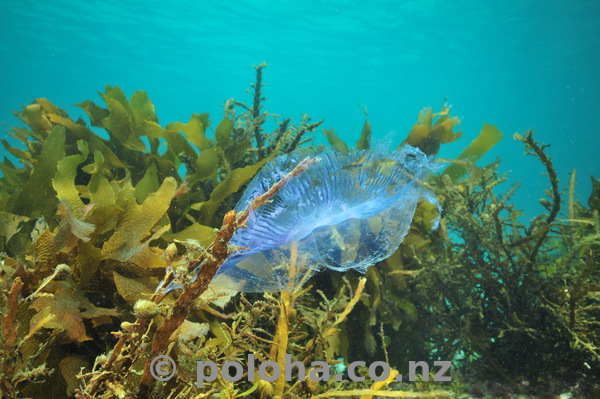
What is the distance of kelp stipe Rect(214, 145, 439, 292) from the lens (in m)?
1.27

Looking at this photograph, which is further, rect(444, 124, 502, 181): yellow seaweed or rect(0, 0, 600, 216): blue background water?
rect(0, 0, 600, 216): blue background water

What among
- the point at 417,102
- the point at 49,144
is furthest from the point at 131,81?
the point at 49,144

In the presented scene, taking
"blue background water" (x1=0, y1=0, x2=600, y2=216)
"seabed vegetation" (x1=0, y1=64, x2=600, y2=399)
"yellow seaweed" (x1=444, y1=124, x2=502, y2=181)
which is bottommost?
"seabed vegetation" (x1=0, y1=64, x2=600, y2=399)

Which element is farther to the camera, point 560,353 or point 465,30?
point 465,30

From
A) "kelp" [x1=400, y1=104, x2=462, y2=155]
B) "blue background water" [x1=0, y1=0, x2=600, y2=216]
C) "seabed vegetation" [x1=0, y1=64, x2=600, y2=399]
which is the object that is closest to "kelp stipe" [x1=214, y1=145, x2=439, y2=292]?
"seabed vegetation" [x1=0, y1=64, x2=600, y2=399]

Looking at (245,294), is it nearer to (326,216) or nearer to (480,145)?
(326,216)

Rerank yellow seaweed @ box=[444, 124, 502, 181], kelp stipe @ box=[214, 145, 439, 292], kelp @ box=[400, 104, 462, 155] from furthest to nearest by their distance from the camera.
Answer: yellow seaweed @ box=[444, 124, 502, 181], kelp @ box=[400, 104, 462, 155], kelp stipe @ box=[214, 145, 439, 292]

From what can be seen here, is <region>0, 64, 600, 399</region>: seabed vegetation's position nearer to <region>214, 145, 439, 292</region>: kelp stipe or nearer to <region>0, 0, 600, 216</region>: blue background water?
<region>214, 145, 439, 292</region>: kelp stipe

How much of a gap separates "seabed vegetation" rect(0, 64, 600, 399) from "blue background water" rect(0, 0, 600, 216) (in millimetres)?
11240

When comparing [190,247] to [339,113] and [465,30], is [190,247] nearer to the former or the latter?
[465,30]

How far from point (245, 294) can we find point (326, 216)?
1.40 m

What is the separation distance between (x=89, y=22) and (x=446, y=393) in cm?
4084

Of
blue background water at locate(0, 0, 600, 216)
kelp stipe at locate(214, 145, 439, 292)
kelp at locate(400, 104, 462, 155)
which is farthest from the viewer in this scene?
blue background water at locate(0, 0, 600, 216)

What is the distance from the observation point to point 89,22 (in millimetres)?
32562
